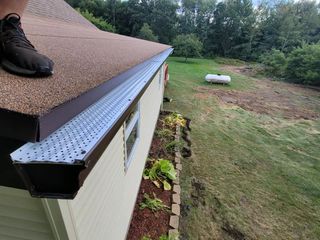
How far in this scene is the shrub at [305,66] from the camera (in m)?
18.1

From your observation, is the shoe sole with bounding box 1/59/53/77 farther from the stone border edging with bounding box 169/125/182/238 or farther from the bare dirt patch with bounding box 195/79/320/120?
the bare dirt patch with bounding box 195/79/320/120

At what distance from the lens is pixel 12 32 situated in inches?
47.5

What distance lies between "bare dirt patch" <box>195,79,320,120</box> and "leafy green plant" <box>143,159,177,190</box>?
7986 millimetres

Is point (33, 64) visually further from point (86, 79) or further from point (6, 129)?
point (6, 129)

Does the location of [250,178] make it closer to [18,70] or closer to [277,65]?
[18,70]

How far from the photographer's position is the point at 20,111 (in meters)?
0.74

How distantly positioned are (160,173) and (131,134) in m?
1.68

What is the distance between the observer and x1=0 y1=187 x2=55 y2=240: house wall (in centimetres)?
123

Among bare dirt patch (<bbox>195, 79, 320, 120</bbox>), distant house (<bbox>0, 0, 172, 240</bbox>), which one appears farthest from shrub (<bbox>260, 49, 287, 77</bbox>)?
distant house (<bbox>0, 0, 172, 240</bbox>)

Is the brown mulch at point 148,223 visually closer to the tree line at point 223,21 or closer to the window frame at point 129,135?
the window frame at point 129,135

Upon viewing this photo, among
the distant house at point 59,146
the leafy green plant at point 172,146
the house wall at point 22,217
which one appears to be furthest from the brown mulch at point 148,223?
the house wall at point 22,217

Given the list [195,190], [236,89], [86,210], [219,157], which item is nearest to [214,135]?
[219,157]

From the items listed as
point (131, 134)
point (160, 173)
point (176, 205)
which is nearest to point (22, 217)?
point (131, 134)

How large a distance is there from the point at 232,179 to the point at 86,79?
504 cm
